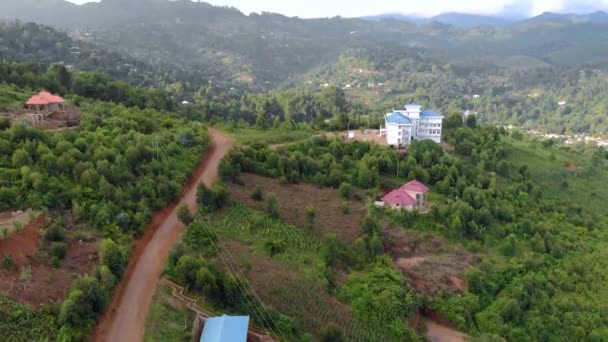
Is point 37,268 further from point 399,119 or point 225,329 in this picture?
point 399,119

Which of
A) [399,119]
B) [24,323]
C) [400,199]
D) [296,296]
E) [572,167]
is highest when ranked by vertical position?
[399,119]

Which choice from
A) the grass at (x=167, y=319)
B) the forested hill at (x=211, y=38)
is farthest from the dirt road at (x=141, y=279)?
the forested hill at (x=211, y=38)

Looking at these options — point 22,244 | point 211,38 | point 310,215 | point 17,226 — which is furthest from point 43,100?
point 211,38

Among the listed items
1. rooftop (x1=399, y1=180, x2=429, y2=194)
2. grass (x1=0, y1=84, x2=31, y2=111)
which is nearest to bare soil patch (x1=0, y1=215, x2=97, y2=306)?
grass (x1=0, y1=84, x2=31, y2=111)

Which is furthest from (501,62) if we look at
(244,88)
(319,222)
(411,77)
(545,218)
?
(319,222)

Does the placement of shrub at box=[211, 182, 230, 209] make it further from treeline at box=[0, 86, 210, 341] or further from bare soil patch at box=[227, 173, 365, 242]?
treeline at box=[0, 86, 210, 341]
